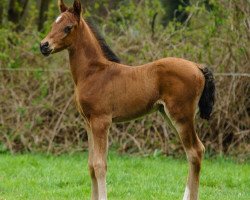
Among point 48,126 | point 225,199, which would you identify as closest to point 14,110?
point 48,126

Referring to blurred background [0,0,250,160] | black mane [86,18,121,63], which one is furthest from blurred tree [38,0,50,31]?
black mane [86,18,121,63]

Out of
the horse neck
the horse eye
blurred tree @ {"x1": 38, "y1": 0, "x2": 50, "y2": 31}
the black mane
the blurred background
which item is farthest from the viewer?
blurred tree @ {"x1": 38, "y1": 0, "x2": 50, "y2": 31}

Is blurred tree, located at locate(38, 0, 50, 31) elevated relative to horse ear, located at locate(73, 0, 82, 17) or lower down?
lower down

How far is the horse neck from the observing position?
23.8 feet

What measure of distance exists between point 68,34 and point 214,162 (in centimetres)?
506

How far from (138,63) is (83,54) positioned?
5.57 meters

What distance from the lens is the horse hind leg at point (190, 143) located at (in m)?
7.05

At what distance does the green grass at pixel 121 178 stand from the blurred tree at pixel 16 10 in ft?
15.8

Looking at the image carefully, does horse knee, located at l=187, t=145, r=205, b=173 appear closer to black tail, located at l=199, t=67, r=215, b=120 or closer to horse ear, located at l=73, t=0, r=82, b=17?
black tail, located at l=199, t=67, r=215, b=120

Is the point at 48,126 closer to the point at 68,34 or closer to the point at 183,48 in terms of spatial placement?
the point at 183,48

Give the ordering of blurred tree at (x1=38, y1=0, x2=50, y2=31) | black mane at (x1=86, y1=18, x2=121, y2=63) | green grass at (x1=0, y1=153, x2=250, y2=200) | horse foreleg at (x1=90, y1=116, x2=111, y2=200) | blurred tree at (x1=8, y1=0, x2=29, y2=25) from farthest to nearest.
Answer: blurred tree at (x1=38, y1=0, x2=50, y2=31) < blurred tree at (x1=8, y1=0, x2=29, y2=25) < green grass at (x1=0, y1=153, x2=250, y2=200) < black mane at (x1=86, y1=18, x2=121, y2=63) < horse foreleg at (x1=90, y1=116, x2=111, y2=200)

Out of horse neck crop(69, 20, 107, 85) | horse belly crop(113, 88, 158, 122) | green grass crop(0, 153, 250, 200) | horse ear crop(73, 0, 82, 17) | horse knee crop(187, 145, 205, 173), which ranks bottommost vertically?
green grass crop(0, 153, 250, 200)

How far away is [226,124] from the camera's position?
40.0ft

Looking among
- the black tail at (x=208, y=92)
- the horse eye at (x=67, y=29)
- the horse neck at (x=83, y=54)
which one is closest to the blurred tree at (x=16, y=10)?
the horse neck at (x=83, y=54)
